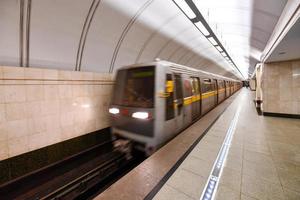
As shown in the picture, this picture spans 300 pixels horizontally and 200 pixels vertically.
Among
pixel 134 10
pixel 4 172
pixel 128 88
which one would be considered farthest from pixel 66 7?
pixel 4 172

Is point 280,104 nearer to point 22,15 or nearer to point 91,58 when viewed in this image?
point 91,58

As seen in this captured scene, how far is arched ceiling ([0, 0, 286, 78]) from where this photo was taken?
2928 millimetres

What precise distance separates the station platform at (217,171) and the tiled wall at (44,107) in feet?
7.78

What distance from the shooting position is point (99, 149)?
15.5 feet

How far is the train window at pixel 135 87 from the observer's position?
349 centimetres

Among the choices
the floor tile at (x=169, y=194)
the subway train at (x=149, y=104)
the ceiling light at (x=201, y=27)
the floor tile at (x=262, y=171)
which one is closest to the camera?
the floor tile at (x=169, y=194)

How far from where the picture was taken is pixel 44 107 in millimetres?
3482

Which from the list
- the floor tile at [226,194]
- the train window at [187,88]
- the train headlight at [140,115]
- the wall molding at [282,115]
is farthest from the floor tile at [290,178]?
the wall molding at [282,115]

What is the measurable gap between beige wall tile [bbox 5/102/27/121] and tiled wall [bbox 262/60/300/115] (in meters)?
9.68

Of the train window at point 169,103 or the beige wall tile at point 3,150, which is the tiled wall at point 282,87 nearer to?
the train window at point 169,103

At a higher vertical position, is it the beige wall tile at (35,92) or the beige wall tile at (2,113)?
the beige wall tile at (35,92)

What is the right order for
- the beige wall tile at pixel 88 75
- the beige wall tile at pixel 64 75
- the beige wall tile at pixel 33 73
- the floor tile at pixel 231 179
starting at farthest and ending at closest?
the beige wall tile at pixel 88 75 < the beige wall tile at pixel 64 75 < the beige wall tile at pixel 33 73 < the floor tile at pixel 231 179

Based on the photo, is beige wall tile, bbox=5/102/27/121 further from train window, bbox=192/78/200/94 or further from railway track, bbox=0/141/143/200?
train window, bbox=192/78/200/94

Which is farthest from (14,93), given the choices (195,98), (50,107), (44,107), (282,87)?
(282,87)
